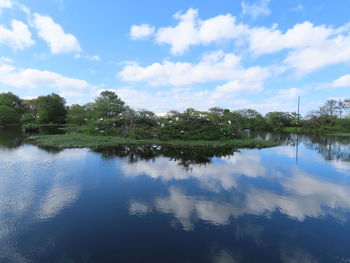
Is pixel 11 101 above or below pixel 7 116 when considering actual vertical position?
above

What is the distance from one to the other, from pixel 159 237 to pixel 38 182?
5188 millimetres

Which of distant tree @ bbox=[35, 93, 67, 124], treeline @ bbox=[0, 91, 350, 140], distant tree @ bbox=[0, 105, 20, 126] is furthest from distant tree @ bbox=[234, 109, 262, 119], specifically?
distant tree @ bbox=[0, 105, 20, 126]

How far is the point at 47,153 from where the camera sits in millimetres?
10547

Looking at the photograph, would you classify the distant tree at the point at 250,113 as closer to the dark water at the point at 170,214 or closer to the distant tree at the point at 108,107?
the distant tree at the point at 108,107

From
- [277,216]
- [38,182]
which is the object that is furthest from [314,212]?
[38,182]

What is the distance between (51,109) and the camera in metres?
42.8

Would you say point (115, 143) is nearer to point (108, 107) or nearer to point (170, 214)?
point (170, 214)

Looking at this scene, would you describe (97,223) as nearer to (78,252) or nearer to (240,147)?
(78,252)

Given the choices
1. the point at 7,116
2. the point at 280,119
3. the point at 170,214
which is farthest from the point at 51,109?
the point at 280,119

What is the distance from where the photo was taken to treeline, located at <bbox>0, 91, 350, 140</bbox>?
659 inches

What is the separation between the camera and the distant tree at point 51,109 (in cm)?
4150

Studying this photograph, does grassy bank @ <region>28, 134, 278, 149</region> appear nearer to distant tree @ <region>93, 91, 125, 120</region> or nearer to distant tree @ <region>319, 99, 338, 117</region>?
distant tree @ <region>93, 91, 125, 120</region>

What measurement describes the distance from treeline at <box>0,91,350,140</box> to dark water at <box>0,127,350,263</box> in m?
8.79

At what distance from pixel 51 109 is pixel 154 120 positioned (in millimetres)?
37117
